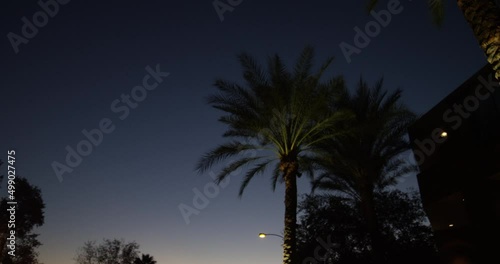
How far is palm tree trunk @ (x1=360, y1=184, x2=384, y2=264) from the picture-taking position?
15.2 metres

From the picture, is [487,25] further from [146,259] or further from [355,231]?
[146,259]

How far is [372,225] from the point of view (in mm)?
15727

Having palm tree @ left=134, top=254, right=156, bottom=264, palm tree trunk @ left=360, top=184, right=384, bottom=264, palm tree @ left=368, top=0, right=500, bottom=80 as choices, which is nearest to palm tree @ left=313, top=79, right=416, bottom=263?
palm tree trunk @ left=360, top=184, right=384, bottom=264

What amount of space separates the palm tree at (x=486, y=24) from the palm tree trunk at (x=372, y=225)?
11.1 meters

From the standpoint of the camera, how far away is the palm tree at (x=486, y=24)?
577 cm

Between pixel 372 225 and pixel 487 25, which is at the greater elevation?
pixel 372 225

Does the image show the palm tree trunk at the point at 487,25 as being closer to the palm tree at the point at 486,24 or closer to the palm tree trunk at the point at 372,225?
the palm tree at the point at 486,24

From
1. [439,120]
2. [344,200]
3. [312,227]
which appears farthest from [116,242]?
[439,120]

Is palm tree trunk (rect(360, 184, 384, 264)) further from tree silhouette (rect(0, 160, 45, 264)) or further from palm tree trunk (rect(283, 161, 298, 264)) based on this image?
tree silhouette (rect(0, 160, 45, 264))

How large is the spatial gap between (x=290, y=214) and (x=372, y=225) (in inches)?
203

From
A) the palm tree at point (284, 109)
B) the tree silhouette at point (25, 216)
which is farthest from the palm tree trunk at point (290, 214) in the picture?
the tree silhouette at point (25, 216)

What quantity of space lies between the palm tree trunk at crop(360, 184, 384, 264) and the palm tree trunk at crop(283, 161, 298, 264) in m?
4.85

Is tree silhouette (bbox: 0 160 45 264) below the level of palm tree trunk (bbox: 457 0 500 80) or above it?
above

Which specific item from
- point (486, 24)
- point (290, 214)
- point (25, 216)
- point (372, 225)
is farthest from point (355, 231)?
point (25, 216)
